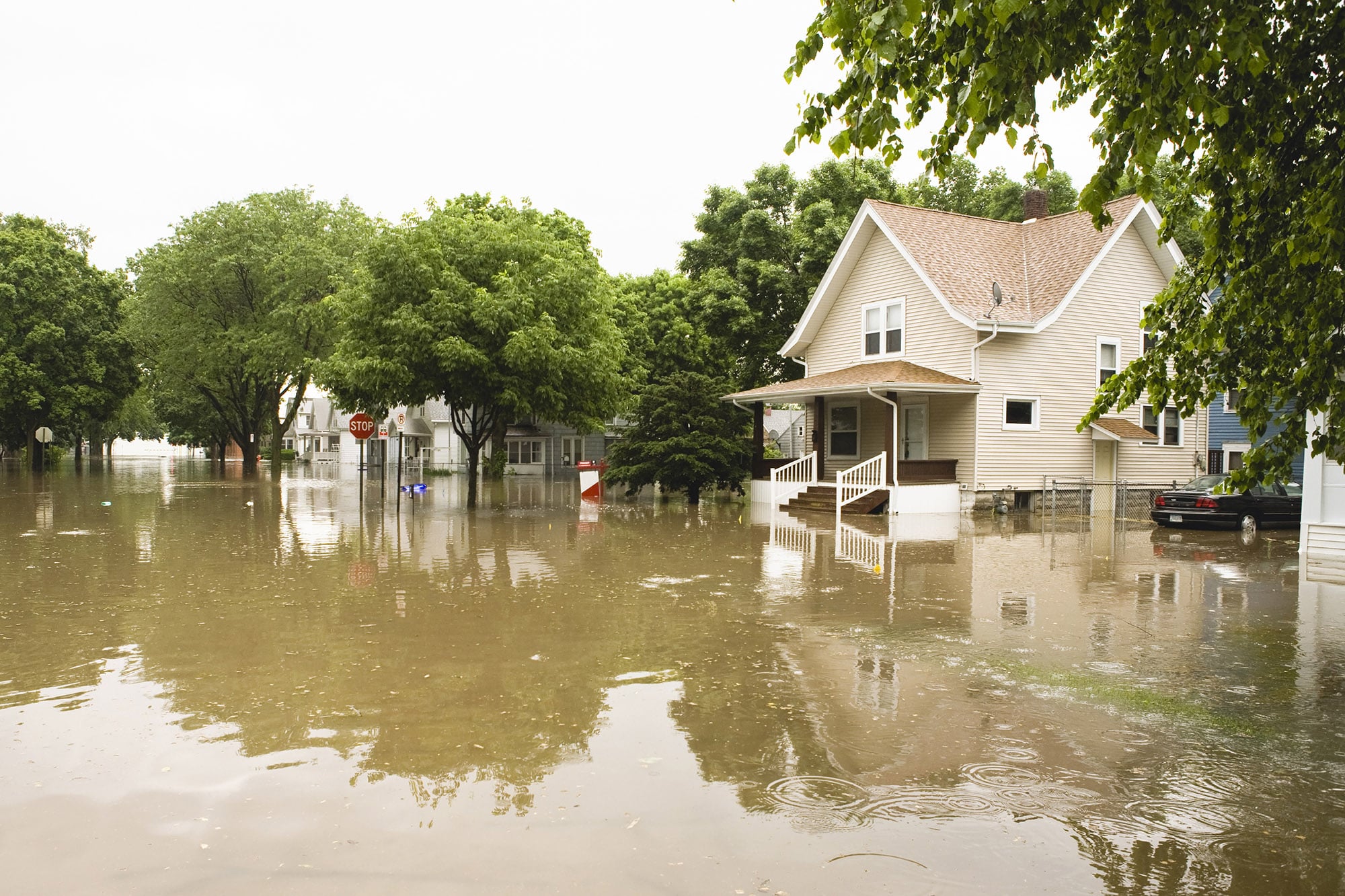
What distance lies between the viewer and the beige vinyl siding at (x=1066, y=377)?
1111 inches

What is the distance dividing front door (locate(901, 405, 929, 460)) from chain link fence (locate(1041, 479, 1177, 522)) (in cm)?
346

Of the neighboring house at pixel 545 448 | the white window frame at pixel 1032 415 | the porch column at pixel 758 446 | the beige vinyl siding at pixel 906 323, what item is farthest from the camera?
the neighboring house at pixel 545 448

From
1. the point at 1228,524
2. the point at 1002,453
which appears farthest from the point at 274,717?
the point at 1002,453

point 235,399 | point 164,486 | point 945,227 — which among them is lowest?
point 164,486

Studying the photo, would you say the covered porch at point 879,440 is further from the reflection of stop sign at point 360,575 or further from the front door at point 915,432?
the reflection of stop sign at point 360,575

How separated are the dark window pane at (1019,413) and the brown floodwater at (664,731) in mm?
14520

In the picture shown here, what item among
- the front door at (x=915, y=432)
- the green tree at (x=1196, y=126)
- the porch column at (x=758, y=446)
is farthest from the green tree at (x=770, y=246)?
the green tree at (x=1196, y=126)

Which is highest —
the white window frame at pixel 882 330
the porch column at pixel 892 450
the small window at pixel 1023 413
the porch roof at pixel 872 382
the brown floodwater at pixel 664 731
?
the white window frame at pixel 882 330

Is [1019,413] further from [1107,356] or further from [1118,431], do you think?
[1107,356]

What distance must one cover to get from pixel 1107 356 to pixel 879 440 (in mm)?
7124

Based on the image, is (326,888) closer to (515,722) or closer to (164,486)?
(515,722)

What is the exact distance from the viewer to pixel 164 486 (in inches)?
1535

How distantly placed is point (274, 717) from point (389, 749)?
115cm

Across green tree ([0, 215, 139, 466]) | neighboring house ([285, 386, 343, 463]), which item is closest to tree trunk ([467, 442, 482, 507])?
green tree ([0, 215, 139, 466])
